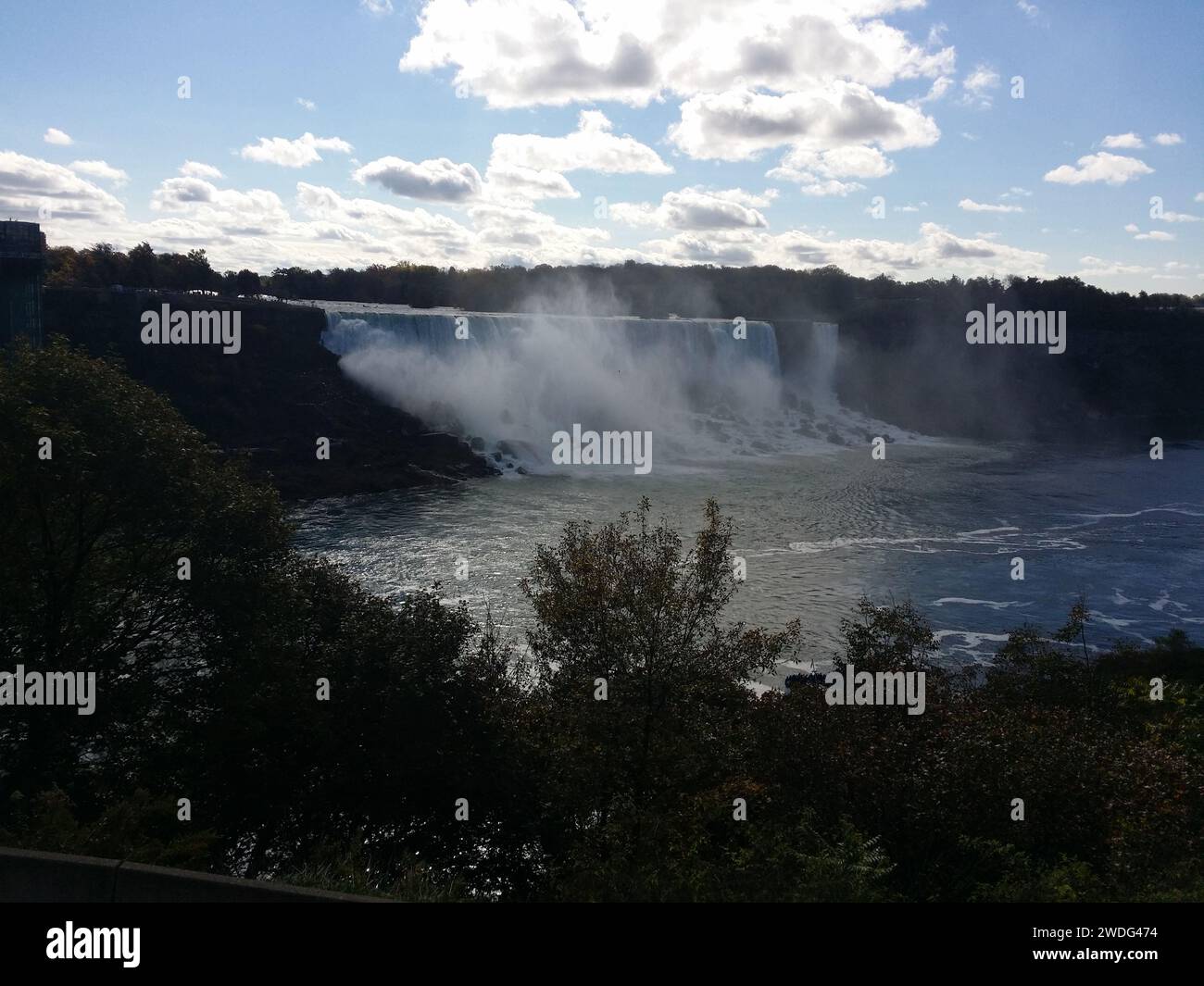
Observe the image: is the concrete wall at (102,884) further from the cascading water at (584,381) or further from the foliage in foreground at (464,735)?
the cascading water at (584,381)

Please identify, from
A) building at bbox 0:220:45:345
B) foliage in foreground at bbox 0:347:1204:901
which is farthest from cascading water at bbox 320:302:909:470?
foliage in foreground at bbox 0:347:1204:901

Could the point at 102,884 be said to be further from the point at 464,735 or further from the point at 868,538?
the point at 868,538

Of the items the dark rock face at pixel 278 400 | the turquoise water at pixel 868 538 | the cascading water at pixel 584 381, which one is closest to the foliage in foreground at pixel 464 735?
the turquoise water at pixel 868 538

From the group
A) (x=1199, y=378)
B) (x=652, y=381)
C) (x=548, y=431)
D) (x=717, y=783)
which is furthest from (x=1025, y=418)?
(x=717, y=783)

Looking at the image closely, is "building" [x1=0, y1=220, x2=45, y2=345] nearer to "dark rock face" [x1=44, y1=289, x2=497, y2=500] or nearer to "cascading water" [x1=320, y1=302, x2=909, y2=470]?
"dark rock face" [x1=44, y1=289, x2=497, y2=500]
